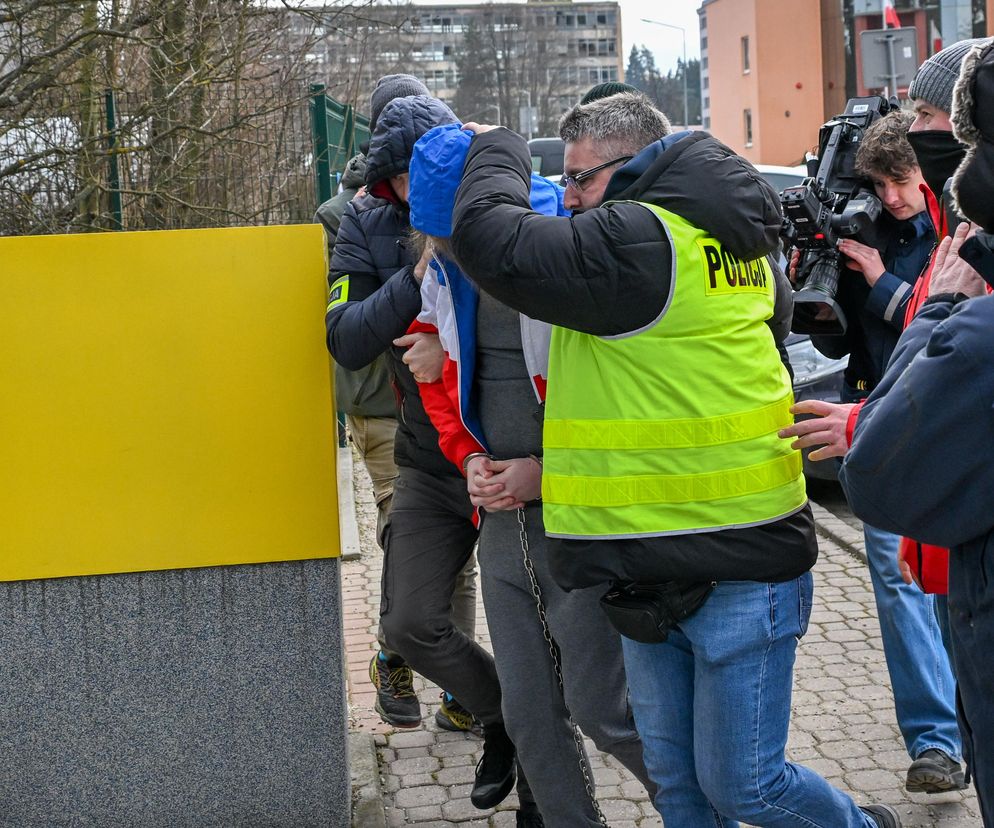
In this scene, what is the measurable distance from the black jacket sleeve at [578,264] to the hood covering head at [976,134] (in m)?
0.68

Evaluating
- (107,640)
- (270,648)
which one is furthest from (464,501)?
(107,640)

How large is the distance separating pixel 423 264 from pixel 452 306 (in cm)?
22

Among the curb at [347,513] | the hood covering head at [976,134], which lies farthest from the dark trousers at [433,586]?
the curb at [347,513]

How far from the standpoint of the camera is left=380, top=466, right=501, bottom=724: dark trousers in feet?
12.1

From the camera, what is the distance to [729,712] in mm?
2697

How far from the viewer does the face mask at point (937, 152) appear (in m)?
2.87

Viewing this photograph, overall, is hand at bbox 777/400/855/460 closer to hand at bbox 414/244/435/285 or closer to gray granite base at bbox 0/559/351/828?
hand at bbox 414/244/435/285

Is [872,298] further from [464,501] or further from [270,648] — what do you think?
[270,648]

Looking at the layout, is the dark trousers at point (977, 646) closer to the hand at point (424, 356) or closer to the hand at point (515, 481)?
the hand at point (515, 481)

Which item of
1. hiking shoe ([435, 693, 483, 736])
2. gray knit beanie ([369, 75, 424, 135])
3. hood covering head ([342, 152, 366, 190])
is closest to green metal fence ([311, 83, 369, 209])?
hood covering head ([342, 152, 366, 190])

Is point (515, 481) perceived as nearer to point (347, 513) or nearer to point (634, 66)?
point (347, 513)

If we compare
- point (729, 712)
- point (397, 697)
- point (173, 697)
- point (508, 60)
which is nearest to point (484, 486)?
point (729, 712)

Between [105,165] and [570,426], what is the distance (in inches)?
216

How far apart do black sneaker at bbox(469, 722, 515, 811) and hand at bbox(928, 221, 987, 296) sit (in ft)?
6.83
